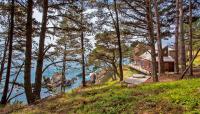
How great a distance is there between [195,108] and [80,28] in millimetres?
8669

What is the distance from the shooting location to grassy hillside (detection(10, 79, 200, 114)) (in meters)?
7.74

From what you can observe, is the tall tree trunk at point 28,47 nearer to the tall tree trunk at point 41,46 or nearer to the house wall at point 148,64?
the tall tree trunk at point 41,46

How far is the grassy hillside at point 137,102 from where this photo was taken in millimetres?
7742

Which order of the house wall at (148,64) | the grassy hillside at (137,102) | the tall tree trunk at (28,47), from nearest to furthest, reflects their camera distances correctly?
the grassy hillside at (137,102) < the tall tree trunk at (28,47) < the house wall at (148,64)

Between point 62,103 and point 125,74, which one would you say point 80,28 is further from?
point 125,74

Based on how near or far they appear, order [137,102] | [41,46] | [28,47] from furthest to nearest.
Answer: [41,46]
[28,47]
[137,102]

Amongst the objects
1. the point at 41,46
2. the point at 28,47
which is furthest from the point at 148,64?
the point at 28,47

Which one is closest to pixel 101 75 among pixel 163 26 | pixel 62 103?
pixel 163 26

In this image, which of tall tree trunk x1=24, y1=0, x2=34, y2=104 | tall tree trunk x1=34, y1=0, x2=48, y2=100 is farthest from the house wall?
tall tree trunk x1=24, y1=0, x2=34, y2=104

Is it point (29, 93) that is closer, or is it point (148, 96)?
point (148, 96)

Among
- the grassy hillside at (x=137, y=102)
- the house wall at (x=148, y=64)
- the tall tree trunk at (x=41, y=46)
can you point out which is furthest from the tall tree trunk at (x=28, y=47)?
the house wall at (x=148, y=64)

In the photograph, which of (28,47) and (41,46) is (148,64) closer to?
(41,46)

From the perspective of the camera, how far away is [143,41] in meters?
22.7

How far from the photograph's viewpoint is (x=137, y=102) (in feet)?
27.9
